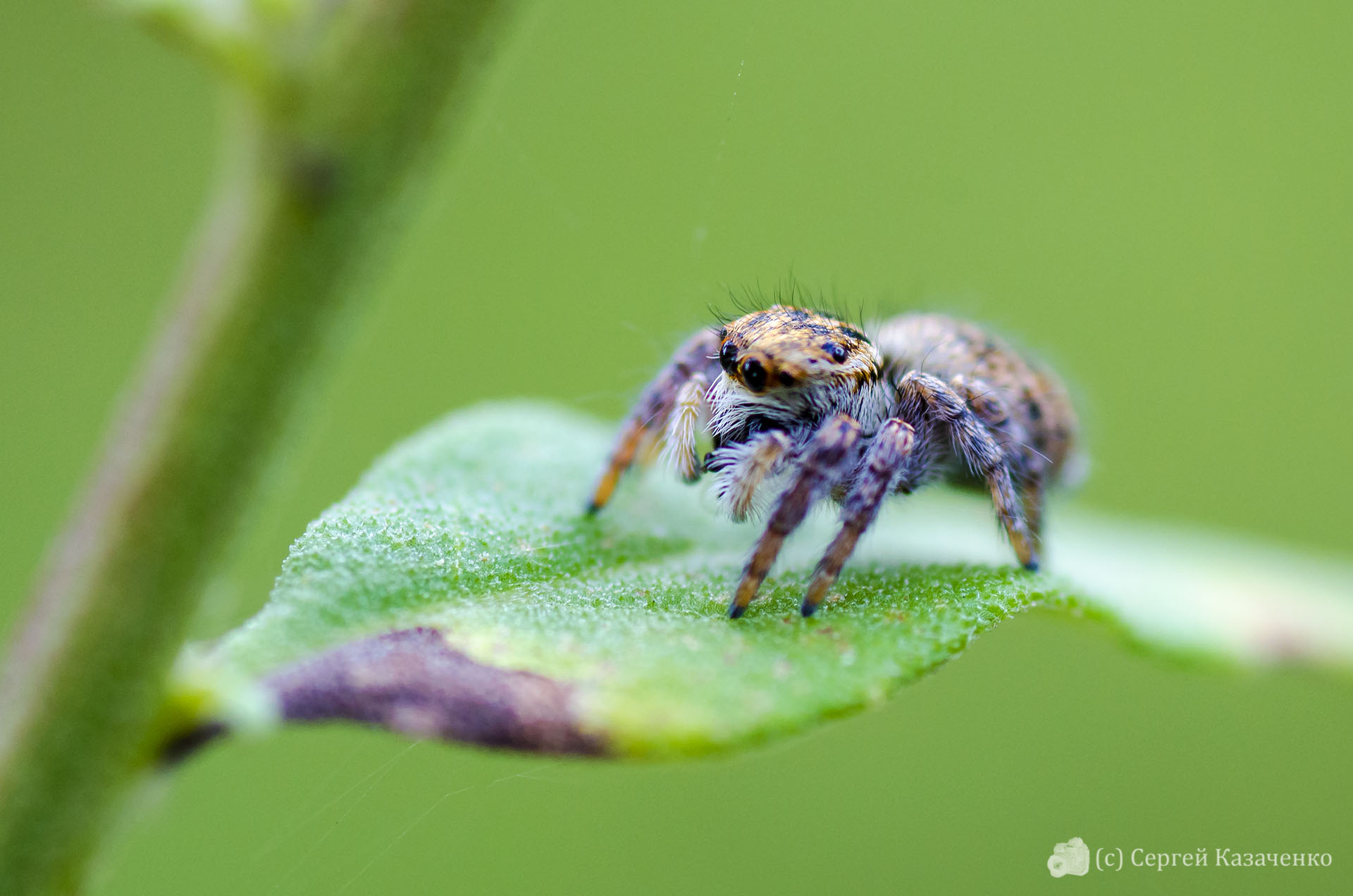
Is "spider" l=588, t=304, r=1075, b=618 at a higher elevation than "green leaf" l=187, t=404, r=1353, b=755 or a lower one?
higher

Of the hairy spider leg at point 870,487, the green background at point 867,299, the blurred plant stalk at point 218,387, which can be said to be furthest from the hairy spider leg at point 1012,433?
the green background at point 867,299

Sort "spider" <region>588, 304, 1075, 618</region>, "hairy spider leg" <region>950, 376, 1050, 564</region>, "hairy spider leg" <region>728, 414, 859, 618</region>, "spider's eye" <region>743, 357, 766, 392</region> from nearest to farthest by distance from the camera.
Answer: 1. "hairy spider leg" <region>728, 414, 859, 618</region>
2. "spider" <region>588, 304, 1075, 618</region>
3. "spider's eye" <region>743, 357, 766, 392</region>
4. "hairy spider leg" <region>950, 376, 1050, 564</region>

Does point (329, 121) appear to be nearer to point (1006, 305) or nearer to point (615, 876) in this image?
point (615, 876)

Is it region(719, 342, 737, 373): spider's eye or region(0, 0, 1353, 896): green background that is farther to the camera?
region(0, 0, 1353, 896): green background

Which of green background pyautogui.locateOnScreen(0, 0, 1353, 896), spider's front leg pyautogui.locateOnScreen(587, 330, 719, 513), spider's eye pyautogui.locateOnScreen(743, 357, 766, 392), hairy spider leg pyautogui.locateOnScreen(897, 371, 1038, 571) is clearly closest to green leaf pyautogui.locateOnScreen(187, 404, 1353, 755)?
spider's front leg pyautogui.locateOnScreen(587, 330, 719, 513)

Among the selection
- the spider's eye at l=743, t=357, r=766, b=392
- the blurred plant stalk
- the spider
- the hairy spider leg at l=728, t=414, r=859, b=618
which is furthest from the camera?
the spider's eye at l=743, t=357, r=766, b=392

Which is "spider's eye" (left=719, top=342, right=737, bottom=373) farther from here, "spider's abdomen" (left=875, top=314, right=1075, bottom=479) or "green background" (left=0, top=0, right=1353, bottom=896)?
"green background" (left=0, top=0, right=1353, bottom=896)

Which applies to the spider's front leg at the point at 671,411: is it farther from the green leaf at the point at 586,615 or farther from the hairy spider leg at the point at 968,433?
the hairy spider leg at the point at 968,433
